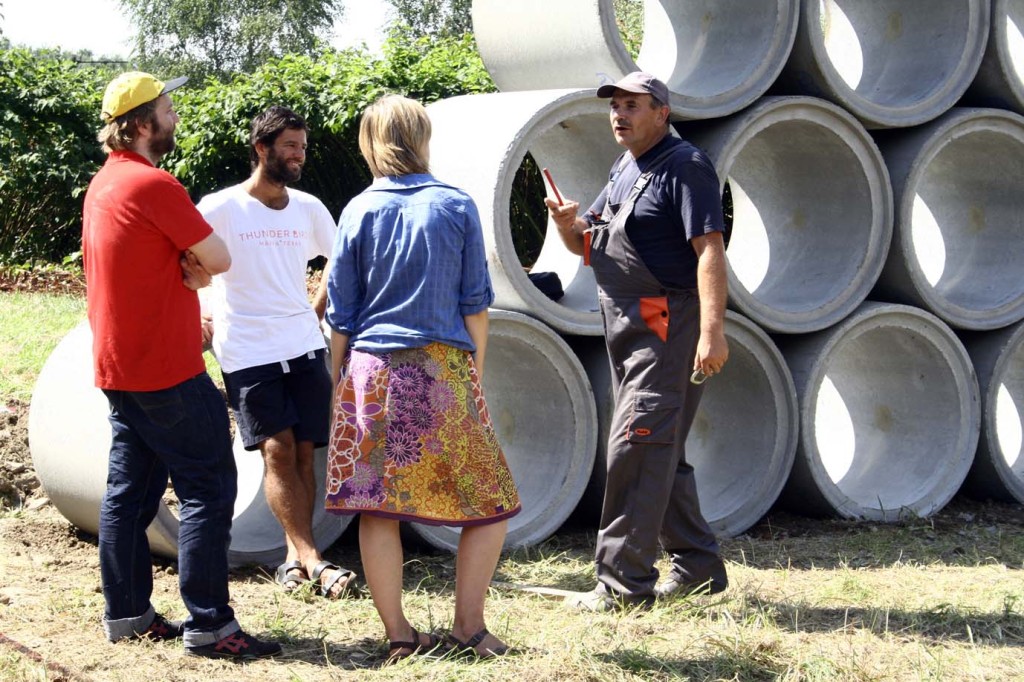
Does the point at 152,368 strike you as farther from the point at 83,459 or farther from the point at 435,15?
the point at 435,15

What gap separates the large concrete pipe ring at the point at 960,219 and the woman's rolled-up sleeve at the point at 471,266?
299 cm

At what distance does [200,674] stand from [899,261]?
3.90 metres

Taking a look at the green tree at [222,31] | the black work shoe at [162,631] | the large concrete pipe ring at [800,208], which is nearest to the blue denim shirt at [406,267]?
the black work shoe at [162,631]

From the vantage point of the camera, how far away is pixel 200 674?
3.61 m

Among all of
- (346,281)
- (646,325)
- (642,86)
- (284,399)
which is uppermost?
(642,86)

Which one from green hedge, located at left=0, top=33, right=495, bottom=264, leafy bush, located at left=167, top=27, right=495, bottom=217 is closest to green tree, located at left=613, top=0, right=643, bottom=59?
green hedge, located at left=0, top=33, right=495, bottom=264

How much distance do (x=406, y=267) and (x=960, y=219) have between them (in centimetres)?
427

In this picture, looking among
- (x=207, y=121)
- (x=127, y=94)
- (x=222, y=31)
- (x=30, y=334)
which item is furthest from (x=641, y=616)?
(x=222, y=31)

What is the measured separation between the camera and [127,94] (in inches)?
143

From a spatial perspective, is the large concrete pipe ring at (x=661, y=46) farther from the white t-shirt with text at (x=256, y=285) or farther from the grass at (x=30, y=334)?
the grass at (x=30, y=334)

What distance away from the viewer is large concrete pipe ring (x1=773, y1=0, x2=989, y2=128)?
18.7 ft

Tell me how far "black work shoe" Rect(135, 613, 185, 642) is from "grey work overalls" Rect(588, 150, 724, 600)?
145 cm

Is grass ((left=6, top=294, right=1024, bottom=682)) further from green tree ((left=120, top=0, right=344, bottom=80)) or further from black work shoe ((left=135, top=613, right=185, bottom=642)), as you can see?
green tree ((left=120, top=0, right=344, bottom=80))

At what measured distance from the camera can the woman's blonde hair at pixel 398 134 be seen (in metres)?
3.62
